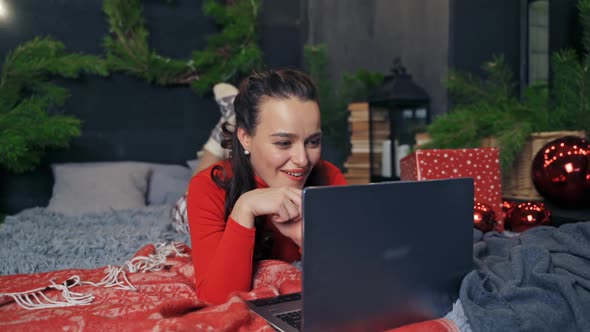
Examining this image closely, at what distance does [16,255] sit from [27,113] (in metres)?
1.09

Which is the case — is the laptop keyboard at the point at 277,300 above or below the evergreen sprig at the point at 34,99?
below

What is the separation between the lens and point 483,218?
1.76 m

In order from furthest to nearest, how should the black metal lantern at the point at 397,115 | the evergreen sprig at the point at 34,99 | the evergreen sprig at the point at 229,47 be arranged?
the evergreen sprig at the point at 229,47, the black metal lantern at the point at 397,115, the evergreen sprig at the point at 34,99

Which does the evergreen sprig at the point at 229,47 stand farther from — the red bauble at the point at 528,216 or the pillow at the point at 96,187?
the red bauble at the point at 528,216

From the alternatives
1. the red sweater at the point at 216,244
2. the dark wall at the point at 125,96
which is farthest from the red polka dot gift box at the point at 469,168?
the dark wall at the point at 125,96

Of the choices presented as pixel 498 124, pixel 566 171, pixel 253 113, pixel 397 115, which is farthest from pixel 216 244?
pixel 397 115

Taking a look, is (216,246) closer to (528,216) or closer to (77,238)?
(77,238)

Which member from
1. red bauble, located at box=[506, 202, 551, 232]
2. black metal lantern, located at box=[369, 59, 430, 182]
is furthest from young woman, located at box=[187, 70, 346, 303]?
black metal lantern, located at box=[369, 59, 430, 182]

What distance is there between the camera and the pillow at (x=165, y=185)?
303 cm

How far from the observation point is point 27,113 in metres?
2.62

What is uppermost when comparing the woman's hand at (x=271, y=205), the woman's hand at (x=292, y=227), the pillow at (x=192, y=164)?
the woman's hand at (x=271, y=205)

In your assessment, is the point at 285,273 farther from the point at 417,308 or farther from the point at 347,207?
the point at 347,207

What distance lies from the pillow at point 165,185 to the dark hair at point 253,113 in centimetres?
167

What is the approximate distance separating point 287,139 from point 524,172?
155cm
